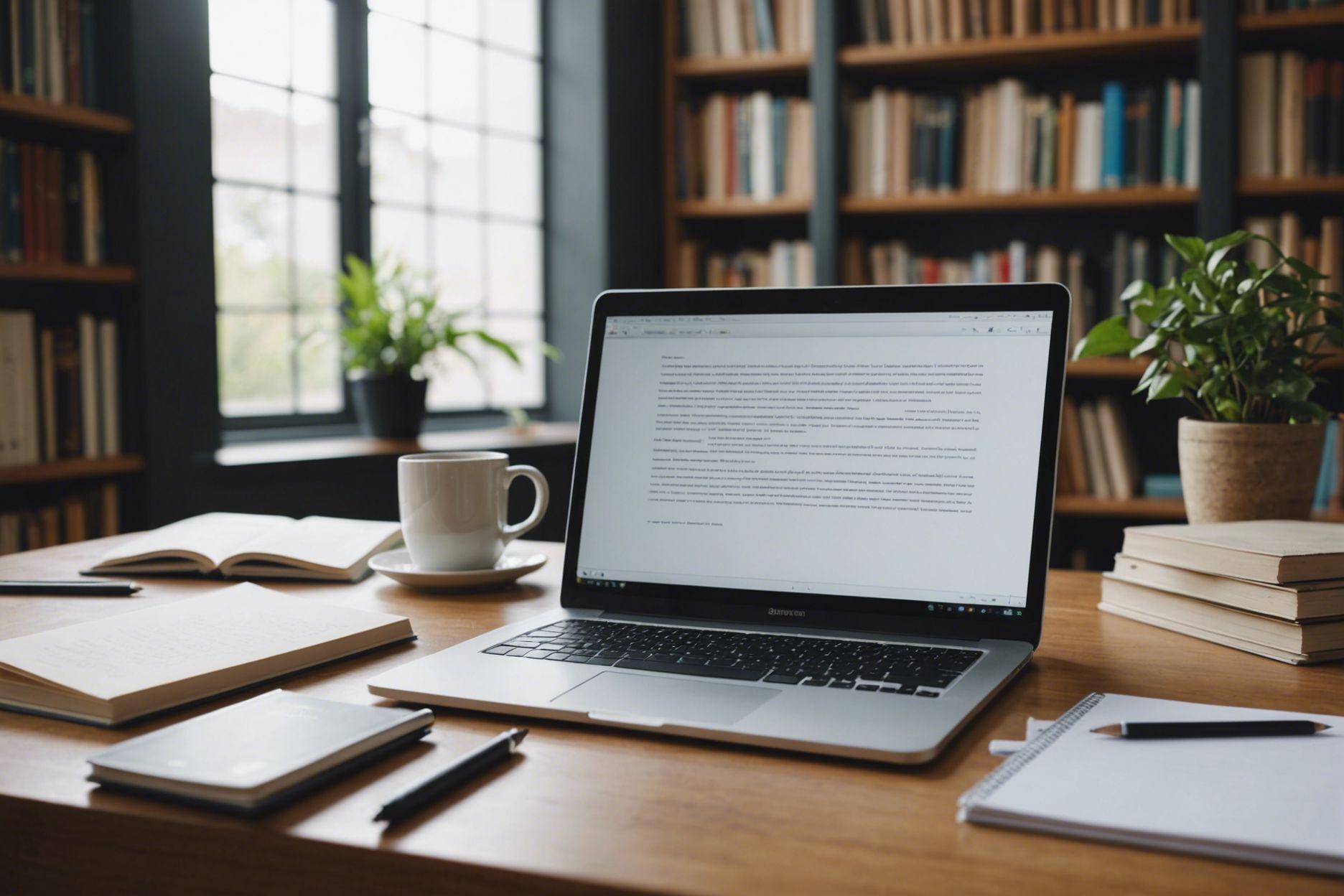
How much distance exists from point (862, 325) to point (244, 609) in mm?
545

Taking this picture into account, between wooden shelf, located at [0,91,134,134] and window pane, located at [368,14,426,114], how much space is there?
32.9 inches

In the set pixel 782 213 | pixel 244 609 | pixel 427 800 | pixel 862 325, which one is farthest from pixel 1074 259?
pixel 427 800

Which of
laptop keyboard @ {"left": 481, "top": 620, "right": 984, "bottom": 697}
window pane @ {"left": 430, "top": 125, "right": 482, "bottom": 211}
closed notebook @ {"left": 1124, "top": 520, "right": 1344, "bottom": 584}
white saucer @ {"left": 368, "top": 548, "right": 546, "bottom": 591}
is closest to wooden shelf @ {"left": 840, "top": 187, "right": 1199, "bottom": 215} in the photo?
window pane @ {"left": 430, "top": 125, "right": 482, "bottom": 211}

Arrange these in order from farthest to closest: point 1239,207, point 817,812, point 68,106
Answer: point 1239,207, point 68,106, point 817,812

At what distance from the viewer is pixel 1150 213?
2.97 m

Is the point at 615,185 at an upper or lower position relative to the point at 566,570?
upper

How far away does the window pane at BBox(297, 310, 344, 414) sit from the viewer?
2.73 metres

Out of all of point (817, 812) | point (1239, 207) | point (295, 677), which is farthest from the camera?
point (1239, 207)

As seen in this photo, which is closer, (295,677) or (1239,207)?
(295,677)

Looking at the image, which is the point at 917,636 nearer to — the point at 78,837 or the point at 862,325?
the point at 862,325

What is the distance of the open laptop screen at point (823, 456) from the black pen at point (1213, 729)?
21 cm

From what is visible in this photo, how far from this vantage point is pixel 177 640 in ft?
2.65

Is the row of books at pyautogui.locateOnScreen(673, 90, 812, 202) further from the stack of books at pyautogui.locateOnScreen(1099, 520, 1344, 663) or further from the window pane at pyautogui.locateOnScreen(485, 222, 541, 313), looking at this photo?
the stack of books at pyautogui.locateOnScreen(1099, 520, 1344, 663)

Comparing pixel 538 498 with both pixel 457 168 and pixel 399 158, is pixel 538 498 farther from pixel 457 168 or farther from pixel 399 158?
pixel 457 168
